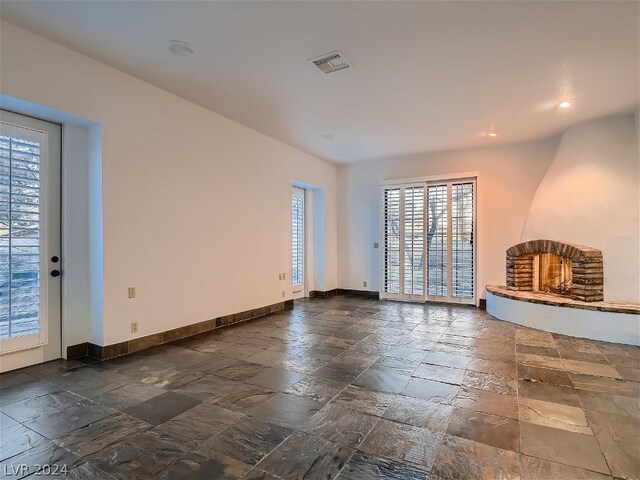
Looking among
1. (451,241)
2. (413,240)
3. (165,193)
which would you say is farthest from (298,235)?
(165,193)

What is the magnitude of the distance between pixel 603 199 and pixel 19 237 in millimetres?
6389

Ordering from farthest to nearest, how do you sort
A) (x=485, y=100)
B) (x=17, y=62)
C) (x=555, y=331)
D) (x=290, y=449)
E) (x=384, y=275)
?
(x=384, y=275)
(x=555, y=331)
(x=485, y=100)
(x=17, y=62)
(x=290, y=449)

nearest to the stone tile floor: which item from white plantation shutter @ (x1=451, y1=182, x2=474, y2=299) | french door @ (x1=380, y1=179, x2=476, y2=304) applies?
white plantation shutter @ (x1=451, y1=182, x2=474, y2=299)

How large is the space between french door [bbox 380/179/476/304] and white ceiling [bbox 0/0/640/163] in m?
1.76

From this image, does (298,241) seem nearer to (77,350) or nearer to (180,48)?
(77,350)

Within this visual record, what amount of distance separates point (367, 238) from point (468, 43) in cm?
455

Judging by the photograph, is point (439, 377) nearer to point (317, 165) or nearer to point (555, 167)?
point (555, 167)

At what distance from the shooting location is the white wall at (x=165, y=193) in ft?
9.95

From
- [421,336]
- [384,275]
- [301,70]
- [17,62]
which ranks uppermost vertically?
[301,70]

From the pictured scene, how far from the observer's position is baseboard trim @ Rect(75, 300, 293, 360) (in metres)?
3.31

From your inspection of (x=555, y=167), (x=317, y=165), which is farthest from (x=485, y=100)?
(x=317, y=165)

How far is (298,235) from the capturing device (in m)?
6.72

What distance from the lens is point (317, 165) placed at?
6.81m

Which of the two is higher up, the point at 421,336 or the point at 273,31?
the point at 273,31
